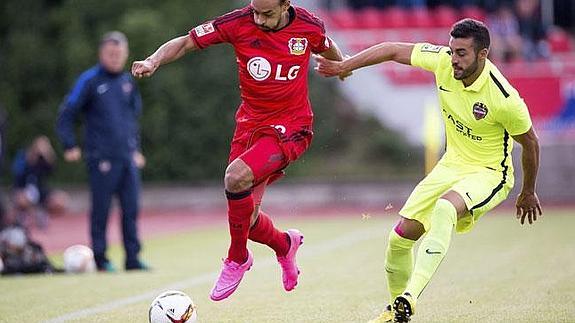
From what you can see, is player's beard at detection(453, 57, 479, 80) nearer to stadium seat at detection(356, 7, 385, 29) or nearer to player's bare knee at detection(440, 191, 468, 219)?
player's bare knee at detection(440, 191, 468, 219)

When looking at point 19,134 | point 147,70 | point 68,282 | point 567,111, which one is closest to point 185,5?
point 19,134

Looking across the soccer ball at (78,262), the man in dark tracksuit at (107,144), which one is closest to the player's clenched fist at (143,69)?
the man in dark tracksuit at (107,144)

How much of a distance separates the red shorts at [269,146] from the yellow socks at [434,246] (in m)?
1.28

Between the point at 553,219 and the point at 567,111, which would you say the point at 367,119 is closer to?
the point at 567,111

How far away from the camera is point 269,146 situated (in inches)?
322

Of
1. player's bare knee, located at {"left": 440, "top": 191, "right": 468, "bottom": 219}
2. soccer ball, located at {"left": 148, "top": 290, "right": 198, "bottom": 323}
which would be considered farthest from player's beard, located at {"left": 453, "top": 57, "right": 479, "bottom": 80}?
soccer ball, located at {"left": 148, "top": 290, "right": 198, "bottom": 323}

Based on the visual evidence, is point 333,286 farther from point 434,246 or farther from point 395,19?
point 395,19

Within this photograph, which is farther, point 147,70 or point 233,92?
point 233,92

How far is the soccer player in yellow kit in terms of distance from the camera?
7.66 metres

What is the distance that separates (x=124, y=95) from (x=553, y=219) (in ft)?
28.1

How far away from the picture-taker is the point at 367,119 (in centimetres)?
2639

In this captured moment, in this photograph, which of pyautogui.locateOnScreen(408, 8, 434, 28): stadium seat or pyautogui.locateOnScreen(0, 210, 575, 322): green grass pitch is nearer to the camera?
pyautogui.locateOnScreen(0, 210, 575, 322): green grass pitch

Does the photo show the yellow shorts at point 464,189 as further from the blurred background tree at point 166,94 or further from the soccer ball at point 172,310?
the blurred background tree at point 166,94

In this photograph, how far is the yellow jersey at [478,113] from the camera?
7703 millimetres
